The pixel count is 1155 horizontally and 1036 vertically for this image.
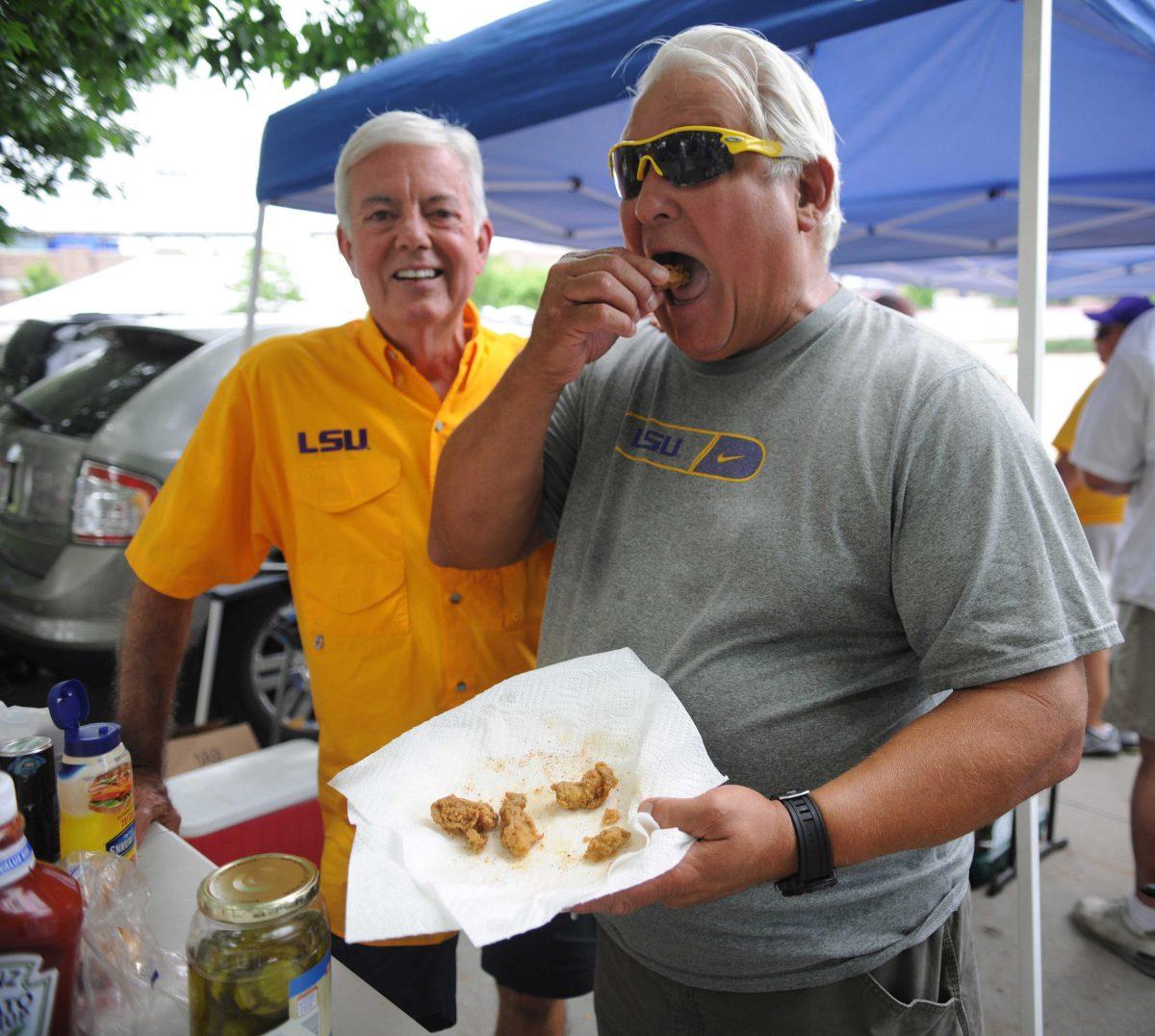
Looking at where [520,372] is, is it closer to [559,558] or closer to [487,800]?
[559,558]

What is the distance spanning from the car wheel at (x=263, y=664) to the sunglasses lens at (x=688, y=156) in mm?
3457

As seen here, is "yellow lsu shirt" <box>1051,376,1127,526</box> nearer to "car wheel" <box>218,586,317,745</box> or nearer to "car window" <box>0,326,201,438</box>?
"car wheel" <box>218,586,317,745</box>

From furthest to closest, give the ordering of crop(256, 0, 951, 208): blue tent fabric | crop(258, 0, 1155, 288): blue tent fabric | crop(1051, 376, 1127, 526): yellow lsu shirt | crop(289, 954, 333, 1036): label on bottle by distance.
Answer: crop(1051, 376, 1127, 526): yellow lsu shirt < crop(258, 0, 1155, 288): blue tent fabric < crop(256, 0, 951, 208): blue tent fabric < crop(289, 954, 333, 1036): label on bottle

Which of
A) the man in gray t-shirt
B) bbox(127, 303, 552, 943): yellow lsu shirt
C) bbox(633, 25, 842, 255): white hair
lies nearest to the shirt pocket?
bbox(127, 303, 552, 943): yellow lsu shirt

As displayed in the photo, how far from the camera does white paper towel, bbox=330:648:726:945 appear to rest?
983 millimetres

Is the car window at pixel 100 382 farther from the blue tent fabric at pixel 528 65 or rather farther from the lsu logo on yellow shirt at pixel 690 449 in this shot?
the lsu logo on yellow shirt at pixel 690 449

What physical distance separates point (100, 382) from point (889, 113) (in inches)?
156

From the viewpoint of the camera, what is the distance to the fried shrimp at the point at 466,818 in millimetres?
1146

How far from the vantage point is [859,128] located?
13.2 feet

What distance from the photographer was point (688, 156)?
1.38 m

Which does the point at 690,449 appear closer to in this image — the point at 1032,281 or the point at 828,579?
the point at 828,579

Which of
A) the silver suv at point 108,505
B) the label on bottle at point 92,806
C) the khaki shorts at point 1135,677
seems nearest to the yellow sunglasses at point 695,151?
the label on bottle at point 92,806

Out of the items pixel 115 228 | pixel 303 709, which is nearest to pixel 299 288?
pixel 115 228

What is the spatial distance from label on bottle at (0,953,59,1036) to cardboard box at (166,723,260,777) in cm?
255
